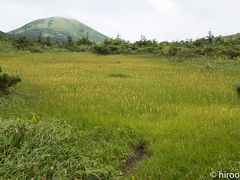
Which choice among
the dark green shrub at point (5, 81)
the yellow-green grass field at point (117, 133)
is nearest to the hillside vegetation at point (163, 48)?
the yellow-green grass field at point (117, 133)

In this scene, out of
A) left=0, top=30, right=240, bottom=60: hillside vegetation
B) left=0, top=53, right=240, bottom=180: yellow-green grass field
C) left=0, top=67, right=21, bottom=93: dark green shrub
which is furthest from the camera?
left=0, top=30, right=240, bottom=60: hillside vegetation

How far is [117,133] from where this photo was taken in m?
10.2

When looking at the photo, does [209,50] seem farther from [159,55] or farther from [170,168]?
[170,168]

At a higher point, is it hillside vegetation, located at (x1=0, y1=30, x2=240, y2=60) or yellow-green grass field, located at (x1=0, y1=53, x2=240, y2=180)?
hillside vegetation, located at (x1=0, y1=30, x2=240, y2=60)

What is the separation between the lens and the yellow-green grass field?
7605 mm

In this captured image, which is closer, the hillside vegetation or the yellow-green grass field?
the yellow-green grass field

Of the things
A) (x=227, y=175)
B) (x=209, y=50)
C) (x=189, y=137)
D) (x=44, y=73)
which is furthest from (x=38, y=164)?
(x=209, y=50)

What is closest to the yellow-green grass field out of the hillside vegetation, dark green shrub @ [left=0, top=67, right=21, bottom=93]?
dark green shrub @ [left=0, top=67, right=21, bottom=93]

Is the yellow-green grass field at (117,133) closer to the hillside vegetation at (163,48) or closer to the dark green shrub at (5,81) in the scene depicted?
the dark green shrub at (5,81)

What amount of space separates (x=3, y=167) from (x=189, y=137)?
4.41m

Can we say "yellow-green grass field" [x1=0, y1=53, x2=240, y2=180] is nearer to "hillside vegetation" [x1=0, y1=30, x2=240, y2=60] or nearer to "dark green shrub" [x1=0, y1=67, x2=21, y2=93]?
"dark green shrub" [x1=0, y1=67, x2=21, y2=93]

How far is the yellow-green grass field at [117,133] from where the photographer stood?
7.61 meters

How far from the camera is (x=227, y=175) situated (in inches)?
302

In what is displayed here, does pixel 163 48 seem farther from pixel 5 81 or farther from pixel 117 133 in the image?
pixel 117 133
